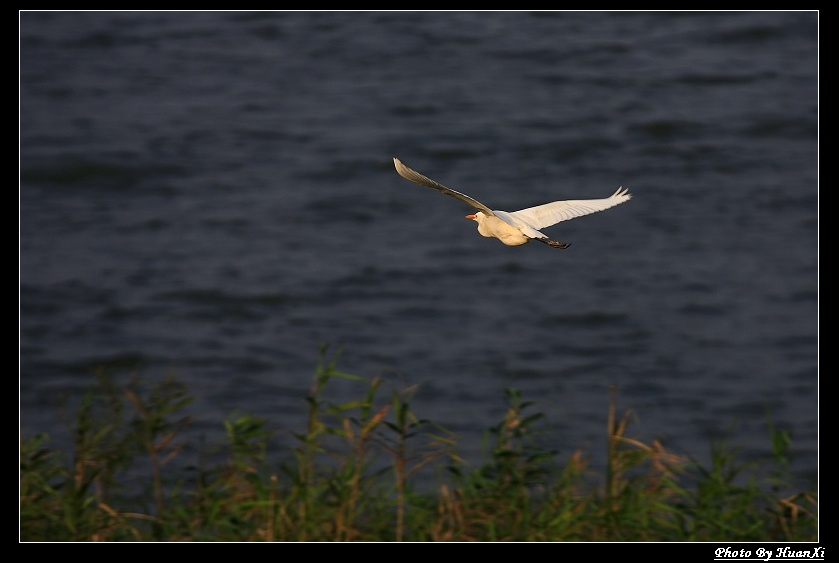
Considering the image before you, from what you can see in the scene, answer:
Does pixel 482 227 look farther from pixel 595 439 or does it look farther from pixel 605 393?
pixel 605 393

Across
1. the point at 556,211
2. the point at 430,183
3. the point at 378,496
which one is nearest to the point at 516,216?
the point at 556,211

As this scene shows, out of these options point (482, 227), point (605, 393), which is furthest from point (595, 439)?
point (482, 227)

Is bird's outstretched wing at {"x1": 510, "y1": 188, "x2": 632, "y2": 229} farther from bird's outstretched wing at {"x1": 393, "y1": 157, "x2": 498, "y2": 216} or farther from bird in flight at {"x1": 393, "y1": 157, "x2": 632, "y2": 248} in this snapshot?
bird's outstretched wing at {"x1": 393, "y1": 157, "x2": 498, "y2": 216}

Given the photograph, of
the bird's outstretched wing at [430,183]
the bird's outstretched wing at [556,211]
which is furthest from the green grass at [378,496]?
the bird's outstretched wing at [430,183]

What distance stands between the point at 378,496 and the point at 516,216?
1184 millimetres

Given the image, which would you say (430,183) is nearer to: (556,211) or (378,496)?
(556,211)

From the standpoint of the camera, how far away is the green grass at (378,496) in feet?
14.2

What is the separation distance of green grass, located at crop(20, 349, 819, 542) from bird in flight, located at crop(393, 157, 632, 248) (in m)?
0.67

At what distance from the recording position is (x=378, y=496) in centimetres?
455

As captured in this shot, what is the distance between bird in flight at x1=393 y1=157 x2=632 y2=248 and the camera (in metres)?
3.43

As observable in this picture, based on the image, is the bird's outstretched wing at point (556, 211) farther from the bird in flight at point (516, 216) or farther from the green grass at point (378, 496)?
the green grass at point (378, 496)

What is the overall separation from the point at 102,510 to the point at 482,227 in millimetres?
1786

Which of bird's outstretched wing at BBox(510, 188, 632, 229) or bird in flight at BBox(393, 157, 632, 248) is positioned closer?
bird in flight at BBox(393, 157, 632, 248)

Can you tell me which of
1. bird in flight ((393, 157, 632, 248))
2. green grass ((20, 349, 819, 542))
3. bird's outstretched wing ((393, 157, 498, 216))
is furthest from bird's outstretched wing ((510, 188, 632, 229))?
bird's outstretched wing ((393, 157, 498, 216))
